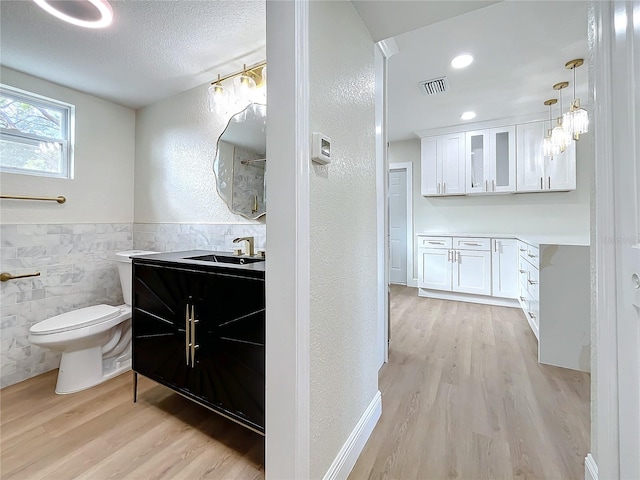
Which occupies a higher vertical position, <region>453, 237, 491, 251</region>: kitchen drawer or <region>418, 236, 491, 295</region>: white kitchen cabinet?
<region>453, 237, 491, 251</region>: kitchen drawer

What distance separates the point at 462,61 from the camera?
2.31 m

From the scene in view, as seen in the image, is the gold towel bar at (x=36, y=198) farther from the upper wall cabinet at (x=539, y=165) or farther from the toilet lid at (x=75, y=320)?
the upper wall cabinet at (x=539, y=165)

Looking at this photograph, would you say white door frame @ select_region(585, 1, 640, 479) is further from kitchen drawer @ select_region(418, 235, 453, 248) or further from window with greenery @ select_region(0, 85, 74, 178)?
window with greenery @ select_region(0, 85, 74, 178)

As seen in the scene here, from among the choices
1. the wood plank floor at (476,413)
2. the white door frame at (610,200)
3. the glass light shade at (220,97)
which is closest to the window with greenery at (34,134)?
the glass light shade at (220,97)

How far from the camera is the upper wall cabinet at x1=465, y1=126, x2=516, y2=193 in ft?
11.9

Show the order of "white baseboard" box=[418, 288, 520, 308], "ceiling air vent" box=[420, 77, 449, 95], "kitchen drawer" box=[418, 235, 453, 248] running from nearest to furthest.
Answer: "ceiling air vent" box=[420, 77, 449, 95], "white baseboard" box=[418, 288, 520, 308], "kitchen drawer" box=[418, 235, 453, 248]

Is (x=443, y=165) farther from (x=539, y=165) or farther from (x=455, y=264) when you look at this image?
(x=455, y=264)

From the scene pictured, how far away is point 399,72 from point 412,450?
9.03 ft

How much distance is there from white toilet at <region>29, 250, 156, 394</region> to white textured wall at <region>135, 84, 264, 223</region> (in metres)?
0.59

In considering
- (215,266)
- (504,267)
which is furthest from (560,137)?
(215,266)

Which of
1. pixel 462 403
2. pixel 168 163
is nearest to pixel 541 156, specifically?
pixel 462 403

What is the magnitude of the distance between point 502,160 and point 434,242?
135cm

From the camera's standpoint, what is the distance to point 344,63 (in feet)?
4.00

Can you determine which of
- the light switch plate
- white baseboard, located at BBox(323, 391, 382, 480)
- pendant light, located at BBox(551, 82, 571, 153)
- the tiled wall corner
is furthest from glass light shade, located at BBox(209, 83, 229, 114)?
pendant light, located at BBox(551, 82, 571, 153)
